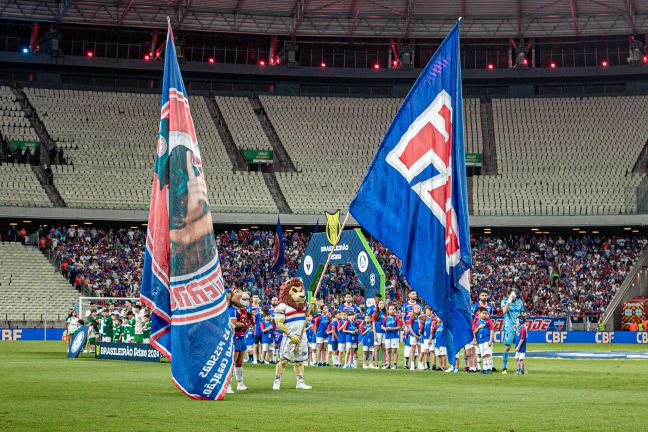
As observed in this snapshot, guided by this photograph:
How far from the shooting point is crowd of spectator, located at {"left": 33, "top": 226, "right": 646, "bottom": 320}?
5825 cm

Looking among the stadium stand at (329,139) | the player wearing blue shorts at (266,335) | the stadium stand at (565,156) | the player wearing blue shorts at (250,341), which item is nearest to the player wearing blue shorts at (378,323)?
the player wearing blue shorts at (266,335)

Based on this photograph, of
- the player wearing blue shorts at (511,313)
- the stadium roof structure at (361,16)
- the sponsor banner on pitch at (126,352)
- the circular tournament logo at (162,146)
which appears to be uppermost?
the stadium roof structure at (361,16)

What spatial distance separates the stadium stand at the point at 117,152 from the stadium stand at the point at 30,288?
454cm

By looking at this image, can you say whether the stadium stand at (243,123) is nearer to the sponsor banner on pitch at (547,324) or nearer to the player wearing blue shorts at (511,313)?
the sponsor banner on pitch at (547,324)

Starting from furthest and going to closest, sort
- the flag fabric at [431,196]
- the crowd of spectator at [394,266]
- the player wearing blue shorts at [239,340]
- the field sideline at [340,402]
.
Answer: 1. the crowd of spectator at [394,266]
2. the player wearing blue shorts at [239,340]
3. the flag fabric at [431,196]
4. the field sideline at [340,402]

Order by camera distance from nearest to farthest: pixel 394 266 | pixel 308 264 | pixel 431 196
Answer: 1. pixel 431 196
2. pixel 308 264
3. pixel 394 266

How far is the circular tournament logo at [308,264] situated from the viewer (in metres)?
39.8

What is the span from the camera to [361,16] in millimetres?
69000

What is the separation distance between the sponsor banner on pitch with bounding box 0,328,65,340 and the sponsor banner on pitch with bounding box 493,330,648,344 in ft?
76.9

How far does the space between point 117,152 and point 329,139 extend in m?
15.4

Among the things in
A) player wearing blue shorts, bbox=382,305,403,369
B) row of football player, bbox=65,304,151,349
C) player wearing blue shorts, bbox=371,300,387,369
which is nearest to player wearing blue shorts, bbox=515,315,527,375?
player wearing blue shorts, bbox=382,305,403,369

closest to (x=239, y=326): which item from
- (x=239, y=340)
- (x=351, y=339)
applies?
(x=239, y=340)

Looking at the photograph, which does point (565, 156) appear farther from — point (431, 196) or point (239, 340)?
point (431, 196)

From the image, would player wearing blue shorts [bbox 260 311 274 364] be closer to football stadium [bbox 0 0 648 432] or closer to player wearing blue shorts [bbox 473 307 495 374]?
football stadium [bbox 0 0 648 432]
